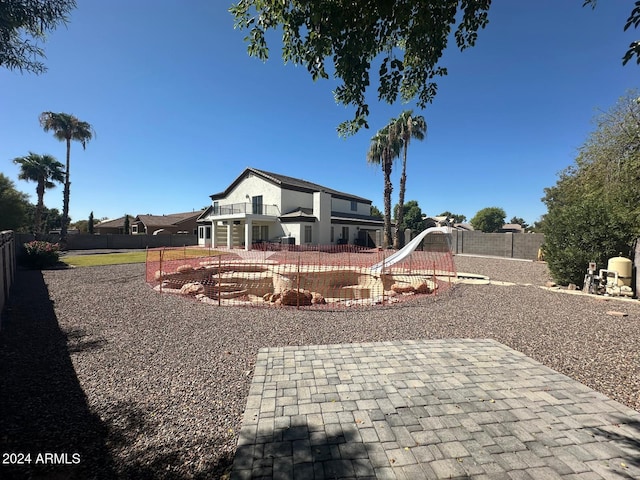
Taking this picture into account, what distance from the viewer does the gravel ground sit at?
2.68m

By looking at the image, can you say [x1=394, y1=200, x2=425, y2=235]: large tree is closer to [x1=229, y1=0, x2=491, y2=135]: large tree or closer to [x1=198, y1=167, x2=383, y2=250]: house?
[x1=198, y1=167, x2=383, y2=250]: house

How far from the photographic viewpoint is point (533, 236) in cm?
2247

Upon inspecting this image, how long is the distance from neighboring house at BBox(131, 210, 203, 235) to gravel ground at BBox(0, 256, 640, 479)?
3939 centimetres

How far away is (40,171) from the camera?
31.2 m

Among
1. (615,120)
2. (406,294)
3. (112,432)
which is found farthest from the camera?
A: (615,120)

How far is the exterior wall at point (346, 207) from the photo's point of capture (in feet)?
105

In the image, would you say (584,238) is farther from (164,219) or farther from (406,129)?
(164,219)

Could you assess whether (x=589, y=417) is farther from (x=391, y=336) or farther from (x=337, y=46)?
(x=337, y=46)

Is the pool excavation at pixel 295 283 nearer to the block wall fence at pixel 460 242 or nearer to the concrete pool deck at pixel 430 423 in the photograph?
the concrete pool deck at pixel 430 423

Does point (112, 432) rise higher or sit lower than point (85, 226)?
lower

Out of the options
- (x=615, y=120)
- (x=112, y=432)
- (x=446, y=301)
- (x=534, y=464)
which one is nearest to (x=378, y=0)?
(x=534, y=464)

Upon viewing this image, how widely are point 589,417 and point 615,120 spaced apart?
24.9 meters

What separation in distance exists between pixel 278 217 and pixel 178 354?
2332 cm

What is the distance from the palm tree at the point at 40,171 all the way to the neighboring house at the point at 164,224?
13.8 m
